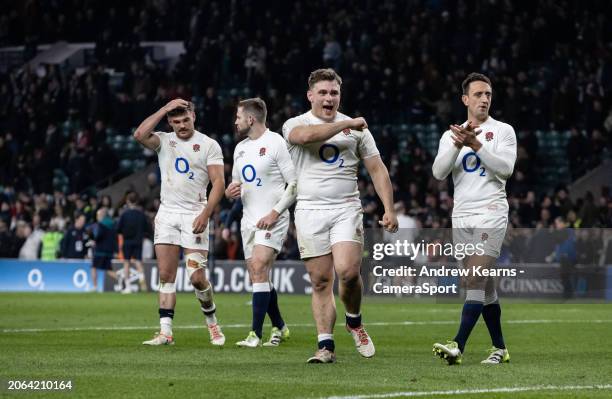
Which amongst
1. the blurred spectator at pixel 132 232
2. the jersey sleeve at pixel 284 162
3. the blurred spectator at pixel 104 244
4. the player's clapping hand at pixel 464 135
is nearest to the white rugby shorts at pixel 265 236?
the jersey sleeve at pixel 284 162

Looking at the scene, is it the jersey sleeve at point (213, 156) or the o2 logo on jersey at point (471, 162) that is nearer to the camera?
the o2 logo on jersey at point (471, 162)

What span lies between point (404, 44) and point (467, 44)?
1.61 metres

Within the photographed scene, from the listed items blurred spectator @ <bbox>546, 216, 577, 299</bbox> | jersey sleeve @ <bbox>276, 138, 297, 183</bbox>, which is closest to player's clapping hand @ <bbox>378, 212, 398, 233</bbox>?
jersey sleeve @ <bbox>276, 138, 297, 183</bbox>

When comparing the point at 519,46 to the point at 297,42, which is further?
the point at 297,42

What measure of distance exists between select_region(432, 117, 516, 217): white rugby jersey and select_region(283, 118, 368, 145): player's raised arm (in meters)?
1.02

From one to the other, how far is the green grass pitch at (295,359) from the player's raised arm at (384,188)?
3.70ft

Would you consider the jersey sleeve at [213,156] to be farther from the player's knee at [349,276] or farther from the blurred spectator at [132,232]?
the blurred spectator at [132,232]

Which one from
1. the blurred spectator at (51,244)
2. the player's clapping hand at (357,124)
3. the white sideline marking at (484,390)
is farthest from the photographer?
the blurred spectator at (51,244)

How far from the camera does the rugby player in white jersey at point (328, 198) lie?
10.4 metres

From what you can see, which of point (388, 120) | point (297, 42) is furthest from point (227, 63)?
point (388, 120)

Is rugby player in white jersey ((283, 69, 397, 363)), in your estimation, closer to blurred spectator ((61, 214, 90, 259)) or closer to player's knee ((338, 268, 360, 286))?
player's knee ((338, 268, 360, 286))

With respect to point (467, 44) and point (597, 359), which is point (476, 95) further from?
point (467, 44)

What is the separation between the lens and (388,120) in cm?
3350

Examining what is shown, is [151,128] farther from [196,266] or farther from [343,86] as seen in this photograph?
[343,86]
